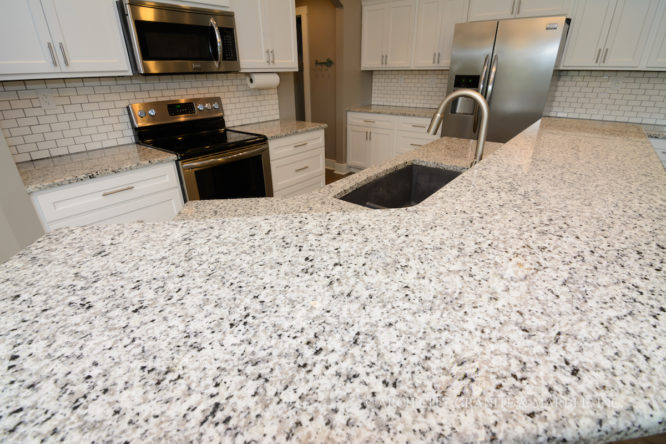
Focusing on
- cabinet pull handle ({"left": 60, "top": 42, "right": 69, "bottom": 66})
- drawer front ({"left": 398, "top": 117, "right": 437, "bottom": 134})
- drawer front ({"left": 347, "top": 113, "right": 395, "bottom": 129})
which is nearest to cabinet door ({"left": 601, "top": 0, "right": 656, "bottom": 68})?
drawer front ({"left": 398, "top": 117, "right": 437, "bottom": 134})

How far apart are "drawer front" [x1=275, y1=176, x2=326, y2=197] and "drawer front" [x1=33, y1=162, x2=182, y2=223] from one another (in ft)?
3.27

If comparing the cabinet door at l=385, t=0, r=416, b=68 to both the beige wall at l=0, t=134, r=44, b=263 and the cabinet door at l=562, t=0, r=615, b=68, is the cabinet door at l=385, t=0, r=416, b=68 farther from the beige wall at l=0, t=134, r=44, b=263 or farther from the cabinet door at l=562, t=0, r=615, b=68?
the beige wall at l=0, t=134, r=44, b=263

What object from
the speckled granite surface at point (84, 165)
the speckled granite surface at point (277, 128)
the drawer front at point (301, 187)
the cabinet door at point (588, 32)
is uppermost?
the cabinet door at point (588, 32)

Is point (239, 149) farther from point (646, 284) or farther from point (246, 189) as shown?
point (646, 284)

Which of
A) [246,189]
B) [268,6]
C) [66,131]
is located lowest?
[246,189]

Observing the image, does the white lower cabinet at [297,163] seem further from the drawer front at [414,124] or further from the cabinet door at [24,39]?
the cabinet door at [24,39]

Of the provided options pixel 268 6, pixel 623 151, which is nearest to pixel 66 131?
pixel 268 6

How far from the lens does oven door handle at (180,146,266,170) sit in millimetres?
2168

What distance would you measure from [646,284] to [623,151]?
1063 mm

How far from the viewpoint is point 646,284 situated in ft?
1.48

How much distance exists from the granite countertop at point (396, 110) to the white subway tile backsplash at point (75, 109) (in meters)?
2.15

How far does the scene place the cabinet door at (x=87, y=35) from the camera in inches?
71.5

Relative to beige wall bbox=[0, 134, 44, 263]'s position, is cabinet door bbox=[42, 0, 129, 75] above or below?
above

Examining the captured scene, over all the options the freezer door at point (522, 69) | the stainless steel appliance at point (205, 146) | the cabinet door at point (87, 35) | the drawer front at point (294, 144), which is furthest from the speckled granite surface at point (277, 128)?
the freezer door at point (522, 69)
